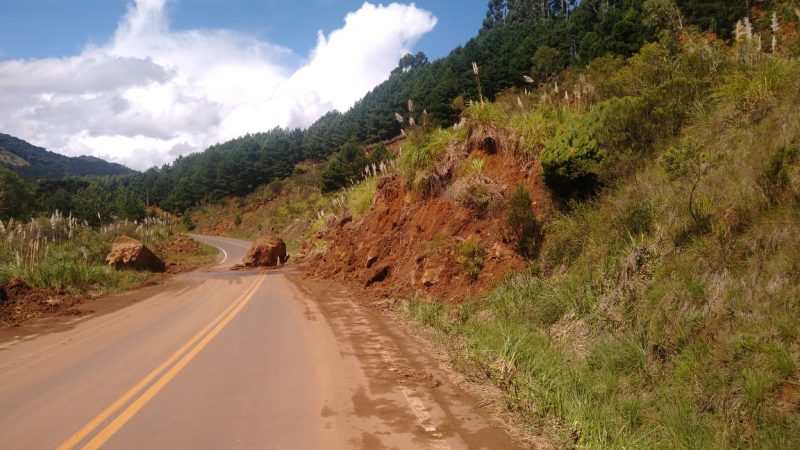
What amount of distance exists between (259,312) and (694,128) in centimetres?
1031

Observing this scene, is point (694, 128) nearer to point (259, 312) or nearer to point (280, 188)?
point (259, 312)

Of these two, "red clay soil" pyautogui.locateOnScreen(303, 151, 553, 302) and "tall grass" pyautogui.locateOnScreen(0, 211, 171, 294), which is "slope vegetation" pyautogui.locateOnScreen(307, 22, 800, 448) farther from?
"tall grass" pyautogui.locateOnScreen(0, 211, 171, 294)

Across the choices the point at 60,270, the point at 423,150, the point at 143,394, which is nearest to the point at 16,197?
the point at 60,270

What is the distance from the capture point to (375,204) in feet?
68.2

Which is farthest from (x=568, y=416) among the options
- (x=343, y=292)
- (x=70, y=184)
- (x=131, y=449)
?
(x=70, y=184)

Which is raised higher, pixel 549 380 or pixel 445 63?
pixel 445 63

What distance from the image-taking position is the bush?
36.3 ft

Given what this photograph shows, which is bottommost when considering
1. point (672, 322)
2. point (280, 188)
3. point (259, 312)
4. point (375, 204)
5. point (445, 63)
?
point (259, 312)

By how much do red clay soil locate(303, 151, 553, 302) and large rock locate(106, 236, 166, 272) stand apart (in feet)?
33.9

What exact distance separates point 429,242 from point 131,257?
17003mm

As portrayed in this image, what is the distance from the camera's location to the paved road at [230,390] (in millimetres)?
4871

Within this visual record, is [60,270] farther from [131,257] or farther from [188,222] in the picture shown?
[188,222]

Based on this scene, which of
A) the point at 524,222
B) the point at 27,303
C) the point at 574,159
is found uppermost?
the point at 574,159

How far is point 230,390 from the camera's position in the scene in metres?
6.29
